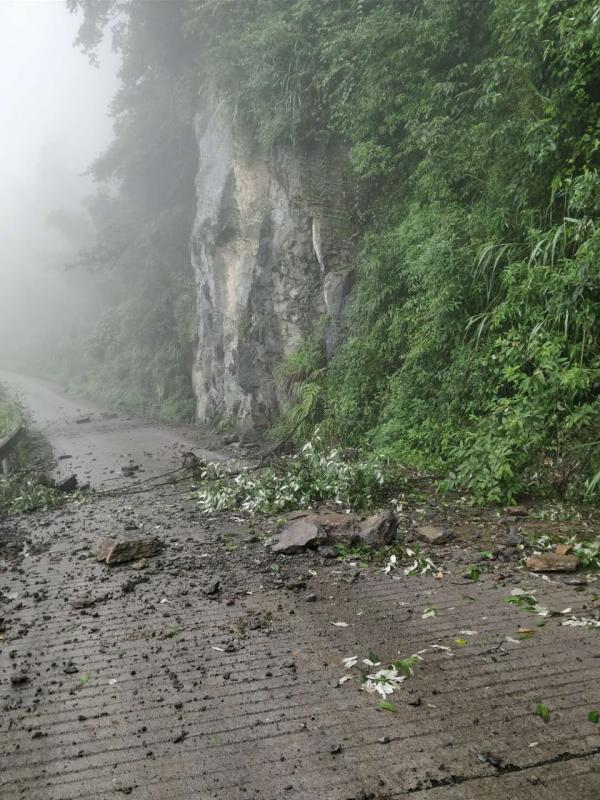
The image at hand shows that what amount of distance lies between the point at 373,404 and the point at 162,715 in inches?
270

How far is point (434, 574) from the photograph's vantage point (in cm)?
451

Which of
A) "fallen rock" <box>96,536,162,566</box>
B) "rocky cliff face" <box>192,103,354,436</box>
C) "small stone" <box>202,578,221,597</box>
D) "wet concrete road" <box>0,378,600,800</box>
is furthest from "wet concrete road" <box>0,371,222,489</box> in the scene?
"wet concrete road" <box>0,378,600,800</box>

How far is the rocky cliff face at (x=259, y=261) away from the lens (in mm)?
11883

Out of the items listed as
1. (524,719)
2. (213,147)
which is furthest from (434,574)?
(213,147)

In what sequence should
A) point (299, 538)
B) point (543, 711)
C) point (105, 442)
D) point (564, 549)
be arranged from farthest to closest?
point (105, 442) → point (299, 538) → point (564, 549) → point (543, 711)

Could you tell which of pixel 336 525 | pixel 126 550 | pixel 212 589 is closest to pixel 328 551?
pixel 336 525

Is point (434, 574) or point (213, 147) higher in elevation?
point (213, 147)

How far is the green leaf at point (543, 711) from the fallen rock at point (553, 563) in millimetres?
1636

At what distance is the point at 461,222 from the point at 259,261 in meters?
7.29

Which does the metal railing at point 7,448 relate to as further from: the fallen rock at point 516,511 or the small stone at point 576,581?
the small stone at point 576,581

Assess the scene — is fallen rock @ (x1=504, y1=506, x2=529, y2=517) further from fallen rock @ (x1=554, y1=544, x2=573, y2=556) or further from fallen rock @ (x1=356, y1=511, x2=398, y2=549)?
fallen rock @ (x1=356, y1=511, x2=398, y2=549)

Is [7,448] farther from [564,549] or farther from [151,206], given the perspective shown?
[151,206]

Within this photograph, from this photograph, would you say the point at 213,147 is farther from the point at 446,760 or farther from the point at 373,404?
the point at 446,760

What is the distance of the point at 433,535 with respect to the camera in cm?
508
